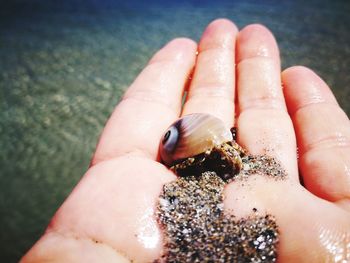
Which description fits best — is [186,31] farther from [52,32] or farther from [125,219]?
[125,219]

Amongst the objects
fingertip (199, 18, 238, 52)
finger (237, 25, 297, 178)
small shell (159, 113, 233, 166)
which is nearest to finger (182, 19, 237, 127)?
fingertip (199, 18, 238, 52)

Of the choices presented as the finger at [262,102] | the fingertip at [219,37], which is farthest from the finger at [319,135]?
the fingertip at [219,37]

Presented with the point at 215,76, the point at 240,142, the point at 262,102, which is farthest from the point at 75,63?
the point at 240,142

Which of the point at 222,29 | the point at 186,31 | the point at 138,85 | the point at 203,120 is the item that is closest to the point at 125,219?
the point at 203,120

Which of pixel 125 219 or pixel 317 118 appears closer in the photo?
pixel 125 219

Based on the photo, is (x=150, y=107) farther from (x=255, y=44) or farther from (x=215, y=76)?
(x=255, y=44)

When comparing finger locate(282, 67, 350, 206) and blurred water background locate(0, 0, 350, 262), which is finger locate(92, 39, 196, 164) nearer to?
finger locate(282, 67, 350, 206)
